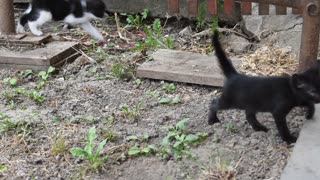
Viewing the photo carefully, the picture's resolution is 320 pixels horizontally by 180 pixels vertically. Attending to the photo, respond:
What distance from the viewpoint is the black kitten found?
3.29 meters

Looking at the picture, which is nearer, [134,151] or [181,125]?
[134,151]

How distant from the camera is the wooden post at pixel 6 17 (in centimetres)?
526

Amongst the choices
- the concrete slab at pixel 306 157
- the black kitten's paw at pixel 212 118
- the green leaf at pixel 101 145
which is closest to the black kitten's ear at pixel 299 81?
the concrete slab at pixel 306 157

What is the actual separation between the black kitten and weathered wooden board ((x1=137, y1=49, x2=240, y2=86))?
2.50ft

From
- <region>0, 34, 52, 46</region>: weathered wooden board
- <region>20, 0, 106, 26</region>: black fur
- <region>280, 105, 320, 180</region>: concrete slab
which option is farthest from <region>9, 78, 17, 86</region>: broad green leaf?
<region>280, 105, 320, 180</region>: concrete slab

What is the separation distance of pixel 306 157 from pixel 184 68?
5.44 ft

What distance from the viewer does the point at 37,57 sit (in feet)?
16.2

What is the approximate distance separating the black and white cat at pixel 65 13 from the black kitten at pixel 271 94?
2.47 metres

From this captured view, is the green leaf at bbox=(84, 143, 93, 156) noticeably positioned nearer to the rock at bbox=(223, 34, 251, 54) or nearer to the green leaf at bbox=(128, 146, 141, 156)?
the green leaf at bbox=(128, 146, 141, 156)

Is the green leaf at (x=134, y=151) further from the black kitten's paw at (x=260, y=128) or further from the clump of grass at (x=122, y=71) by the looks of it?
the clump of grass at (x=122, y=71)

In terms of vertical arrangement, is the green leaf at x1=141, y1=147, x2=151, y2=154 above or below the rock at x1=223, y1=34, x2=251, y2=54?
below

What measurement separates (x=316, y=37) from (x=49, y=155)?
1.85 meters

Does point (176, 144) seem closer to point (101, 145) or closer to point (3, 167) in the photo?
point (101, 145)

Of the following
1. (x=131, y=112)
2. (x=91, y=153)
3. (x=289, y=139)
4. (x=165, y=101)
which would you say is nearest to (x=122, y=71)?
(x=165, y=101)
